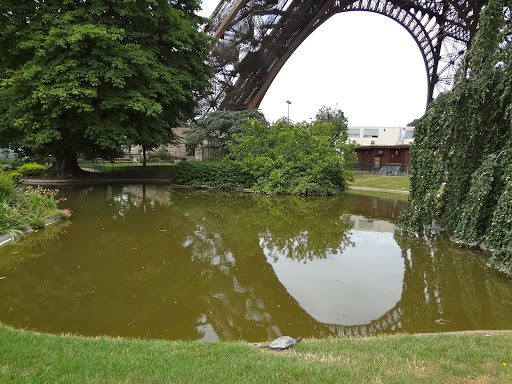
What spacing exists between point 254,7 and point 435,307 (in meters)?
34.0

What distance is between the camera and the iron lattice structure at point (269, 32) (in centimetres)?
3328

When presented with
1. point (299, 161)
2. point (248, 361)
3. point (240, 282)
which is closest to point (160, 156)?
point (299, 161)

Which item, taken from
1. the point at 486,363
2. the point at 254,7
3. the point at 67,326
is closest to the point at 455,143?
the point at 486,363

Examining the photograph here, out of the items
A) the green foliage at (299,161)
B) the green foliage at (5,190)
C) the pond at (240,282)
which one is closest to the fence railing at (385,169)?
the green foliage at (299,161)

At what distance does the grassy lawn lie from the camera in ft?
77.3

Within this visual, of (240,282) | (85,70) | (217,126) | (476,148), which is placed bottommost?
(240,282)

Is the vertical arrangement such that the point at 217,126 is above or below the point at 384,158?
above

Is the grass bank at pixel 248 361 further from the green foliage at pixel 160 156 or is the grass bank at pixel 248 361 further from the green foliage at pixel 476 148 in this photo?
the green foliage at pixel 160 156

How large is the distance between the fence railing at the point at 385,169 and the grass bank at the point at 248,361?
2792 cm

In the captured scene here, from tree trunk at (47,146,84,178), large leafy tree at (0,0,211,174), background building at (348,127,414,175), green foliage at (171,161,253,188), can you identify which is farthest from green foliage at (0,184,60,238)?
background building at (348,127,414,175)

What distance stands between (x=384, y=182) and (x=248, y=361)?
25038mm

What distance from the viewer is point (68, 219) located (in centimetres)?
1028

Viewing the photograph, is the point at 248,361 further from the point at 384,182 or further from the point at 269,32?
the point at 269,32

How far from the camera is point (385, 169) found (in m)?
30.2
